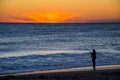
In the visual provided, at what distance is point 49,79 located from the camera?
47.4 feet

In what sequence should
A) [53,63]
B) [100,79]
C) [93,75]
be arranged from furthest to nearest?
[53,63] → [93,75] → [100,79]

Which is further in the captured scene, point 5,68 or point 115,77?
point 5,68

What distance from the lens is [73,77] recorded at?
14680mm

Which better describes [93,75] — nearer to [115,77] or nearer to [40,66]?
[115,77]

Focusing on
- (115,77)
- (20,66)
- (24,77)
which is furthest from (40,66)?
(115,77)

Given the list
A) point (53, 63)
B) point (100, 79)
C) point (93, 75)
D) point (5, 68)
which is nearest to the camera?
point (100, 79)

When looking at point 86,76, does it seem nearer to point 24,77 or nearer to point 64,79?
point 64,79

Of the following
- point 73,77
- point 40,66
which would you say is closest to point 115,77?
point 73,77

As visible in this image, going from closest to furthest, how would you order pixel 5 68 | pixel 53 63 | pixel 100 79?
pixel 100 79, pixel 5 68, pixel 53 63

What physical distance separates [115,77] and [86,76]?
1387 mm

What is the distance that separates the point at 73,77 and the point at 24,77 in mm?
2421

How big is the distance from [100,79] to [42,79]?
267 cm

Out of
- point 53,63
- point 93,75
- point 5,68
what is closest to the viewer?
point 93,75

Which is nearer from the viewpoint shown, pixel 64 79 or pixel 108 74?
pixel 64 79
